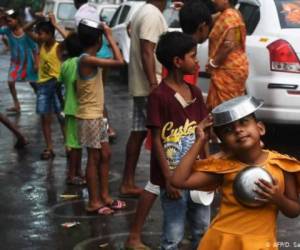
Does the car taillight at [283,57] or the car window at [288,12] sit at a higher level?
the car window at [288,12]

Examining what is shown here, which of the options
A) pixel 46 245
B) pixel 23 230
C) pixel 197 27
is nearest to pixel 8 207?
pixel 23 230

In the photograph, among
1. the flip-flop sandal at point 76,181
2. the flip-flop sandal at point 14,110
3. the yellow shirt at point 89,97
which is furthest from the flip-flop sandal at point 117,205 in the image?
the flip-flop sandal at point 14,110

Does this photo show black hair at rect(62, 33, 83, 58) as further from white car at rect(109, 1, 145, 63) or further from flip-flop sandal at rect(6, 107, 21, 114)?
white car at rect(109, 1, 145, 63)

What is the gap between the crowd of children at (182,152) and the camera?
127 inches

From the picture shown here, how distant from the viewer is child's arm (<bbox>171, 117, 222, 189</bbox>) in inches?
131

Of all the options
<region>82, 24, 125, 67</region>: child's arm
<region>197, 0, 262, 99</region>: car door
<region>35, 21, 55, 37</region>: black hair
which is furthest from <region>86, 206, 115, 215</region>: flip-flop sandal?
<region>197, 0, 262, 99</region>: car door

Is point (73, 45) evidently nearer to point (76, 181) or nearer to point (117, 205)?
point (76, 181)

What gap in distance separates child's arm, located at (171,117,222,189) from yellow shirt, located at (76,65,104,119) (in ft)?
9.15

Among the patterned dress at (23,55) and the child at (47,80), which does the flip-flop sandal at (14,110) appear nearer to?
the patterned dress at (23,55)

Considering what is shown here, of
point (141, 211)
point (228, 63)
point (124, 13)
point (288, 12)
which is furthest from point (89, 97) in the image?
point (124, 13)

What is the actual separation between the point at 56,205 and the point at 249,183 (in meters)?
3.58

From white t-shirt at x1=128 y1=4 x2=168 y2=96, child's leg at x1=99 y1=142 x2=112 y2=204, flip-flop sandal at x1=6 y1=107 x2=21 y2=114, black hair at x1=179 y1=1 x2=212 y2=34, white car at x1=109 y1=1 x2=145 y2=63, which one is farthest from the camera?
white car at x1=109 y1=1 x2=145 y2=63

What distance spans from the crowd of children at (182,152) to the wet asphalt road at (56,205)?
224mm

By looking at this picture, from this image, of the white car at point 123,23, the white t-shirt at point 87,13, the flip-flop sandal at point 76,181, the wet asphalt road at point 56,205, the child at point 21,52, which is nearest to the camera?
the wet asphalt road at point 56,205
